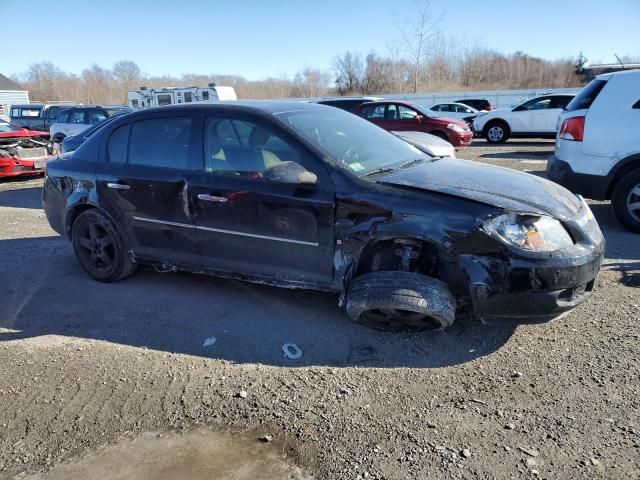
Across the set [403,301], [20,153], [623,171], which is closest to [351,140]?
[403,301]

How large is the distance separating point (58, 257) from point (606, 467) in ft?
18.1

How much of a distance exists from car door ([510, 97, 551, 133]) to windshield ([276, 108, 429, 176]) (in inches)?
555

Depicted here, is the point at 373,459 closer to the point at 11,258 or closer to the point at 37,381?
the point at 37,381

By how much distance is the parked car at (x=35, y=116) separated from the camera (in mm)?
20844

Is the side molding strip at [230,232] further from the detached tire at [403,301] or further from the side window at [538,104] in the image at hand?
the side window at [538,104]

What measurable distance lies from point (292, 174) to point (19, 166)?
10383 mm

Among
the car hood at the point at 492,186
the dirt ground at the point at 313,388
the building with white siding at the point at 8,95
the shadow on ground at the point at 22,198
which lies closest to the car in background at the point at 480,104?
the shadow on ground at the point at 22,198

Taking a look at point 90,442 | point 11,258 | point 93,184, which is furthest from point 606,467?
point 11,258

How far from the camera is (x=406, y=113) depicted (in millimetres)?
14352

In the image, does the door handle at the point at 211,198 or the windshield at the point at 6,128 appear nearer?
the door handle at the point at 211,198

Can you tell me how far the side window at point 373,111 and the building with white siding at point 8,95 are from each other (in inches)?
1649

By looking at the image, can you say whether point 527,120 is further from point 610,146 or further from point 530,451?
point 530,451

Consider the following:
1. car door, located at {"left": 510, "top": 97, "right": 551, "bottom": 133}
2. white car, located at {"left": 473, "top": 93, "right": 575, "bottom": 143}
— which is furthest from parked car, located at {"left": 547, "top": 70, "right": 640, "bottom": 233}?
car door, located at {"left": 510, "top": 97, "right": 551, "bottom": 133}

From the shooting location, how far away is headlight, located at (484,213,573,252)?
3018 millimetres
